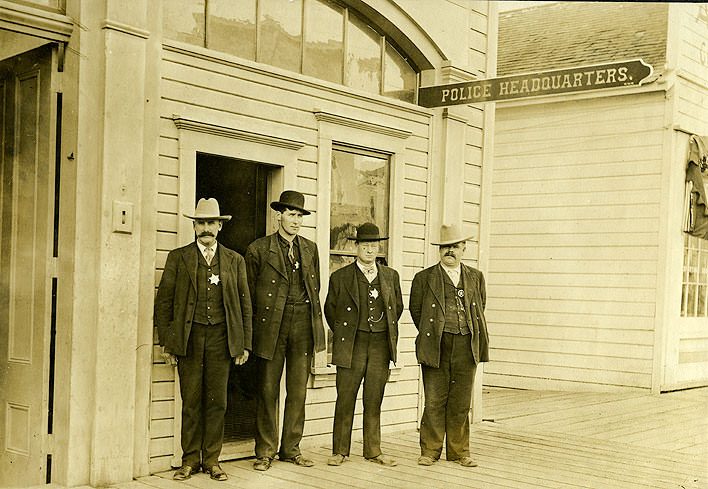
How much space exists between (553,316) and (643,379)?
150cm

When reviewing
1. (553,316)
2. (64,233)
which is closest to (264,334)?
(64,233)

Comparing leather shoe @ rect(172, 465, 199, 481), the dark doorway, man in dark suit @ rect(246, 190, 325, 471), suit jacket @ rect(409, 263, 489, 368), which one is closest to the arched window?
the dark doorway

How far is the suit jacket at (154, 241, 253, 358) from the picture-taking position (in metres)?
5.77

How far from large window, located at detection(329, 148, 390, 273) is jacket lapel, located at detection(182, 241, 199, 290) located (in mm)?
1805

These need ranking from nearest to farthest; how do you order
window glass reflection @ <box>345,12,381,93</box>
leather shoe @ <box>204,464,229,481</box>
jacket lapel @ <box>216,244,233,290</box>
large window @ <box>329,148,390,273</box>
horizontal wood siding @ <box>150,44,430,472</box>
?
1. leather shoe @ <box>204,464,229,481</box>
2. jacket lapel @ <box>216,244,233,290</box>
3. horizontal wood siding @ <box>150,44,430,472</box>
4. large window @ <box>329,148,390,273</box>
5. window glass reflection @ <box>345,12,381,93</box>

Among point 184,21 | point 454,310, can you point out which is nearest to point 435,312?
point 454,310

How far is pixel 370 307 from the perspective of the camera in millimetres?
6539

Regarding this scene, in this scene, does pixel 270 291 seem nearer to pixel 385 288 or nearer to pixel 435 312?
pixel 385 288

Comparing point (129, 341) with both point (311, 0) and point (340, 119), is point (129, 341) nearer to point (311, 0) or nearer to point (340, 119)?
point (340, 119)

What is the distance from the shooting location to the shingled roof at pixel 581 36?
11.8 meters

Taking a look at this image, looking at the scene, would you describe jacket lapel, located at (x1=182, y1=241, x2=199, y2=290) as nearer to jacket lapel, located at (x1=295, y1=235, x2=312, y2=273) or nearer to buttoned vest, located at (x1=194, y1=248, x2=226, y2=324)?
buttoned vest, located at (x1=194, y1=248, x2=226, y2=324)

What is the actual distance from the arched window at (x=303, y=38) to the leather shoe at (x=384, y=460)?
329cm

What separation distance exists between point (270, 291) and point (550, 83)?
2932mm

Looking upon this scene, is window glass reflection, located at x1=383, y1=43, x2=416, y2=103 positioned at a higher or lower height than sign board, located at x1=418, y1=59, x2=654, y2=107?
higher
